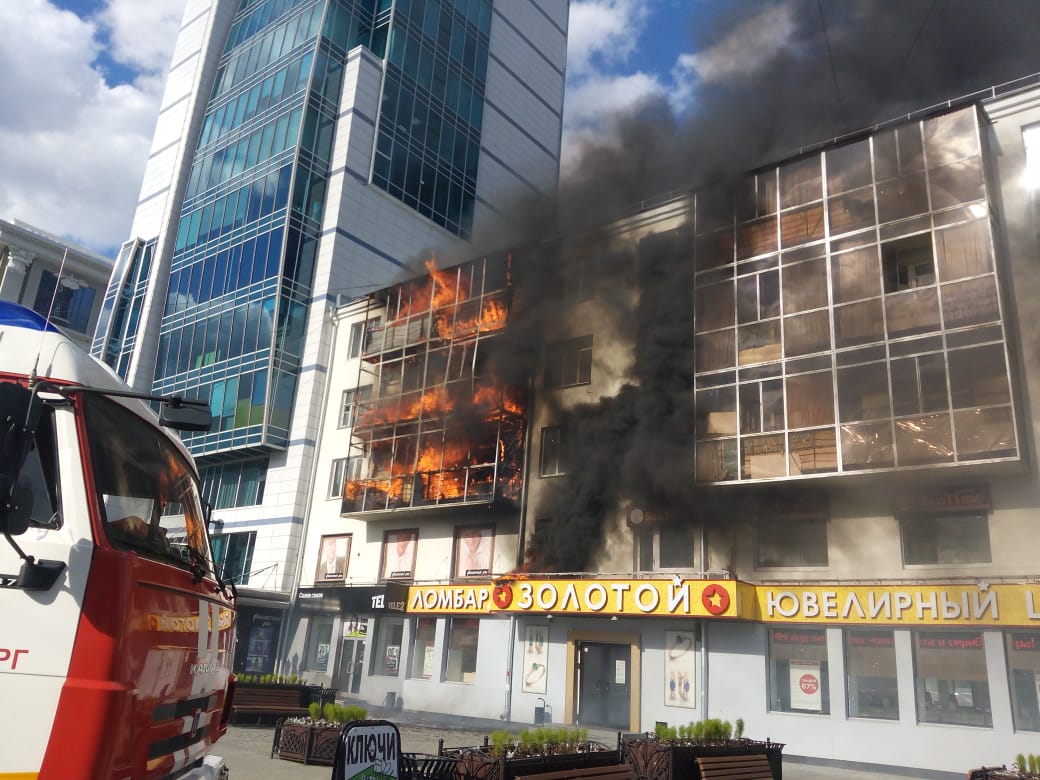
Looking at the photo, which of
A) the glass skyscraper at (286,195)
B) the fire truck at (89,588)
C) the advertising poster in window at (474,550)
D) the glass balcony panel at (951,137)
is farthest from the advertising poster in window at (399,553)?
the fire truck at (89,588)

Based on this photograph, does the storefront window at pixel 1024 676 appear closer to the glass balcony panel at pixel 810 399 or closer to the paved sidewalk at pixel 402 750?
the paved sidewalk at pixel 402 750

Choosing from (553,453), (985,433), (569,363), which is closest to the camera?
(985,433)

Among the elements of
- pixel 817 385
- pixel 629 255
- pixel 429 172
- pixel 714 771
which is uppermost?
pixel 429 172

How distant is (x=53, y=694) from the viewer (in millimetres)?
3457

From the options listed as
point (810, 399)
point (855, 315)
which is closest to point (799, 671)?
point (810, 399)

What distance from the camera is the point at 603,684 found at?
2302 cm

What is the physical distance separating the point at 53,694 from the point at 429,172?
139 feet

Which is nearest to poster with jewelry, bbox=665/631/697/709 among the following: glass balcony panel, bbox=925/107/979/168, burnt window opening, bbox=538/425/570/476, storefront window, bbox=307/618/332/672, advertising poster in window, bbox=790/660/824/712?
advertising poster in window, bbox=790/660/824/712

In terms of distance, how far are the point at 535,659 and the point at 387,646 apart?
731cm

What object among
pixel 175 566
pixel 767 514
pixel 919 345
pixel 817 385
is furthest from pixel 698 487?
pixel 175 566

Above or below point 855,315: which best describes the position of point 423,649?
below

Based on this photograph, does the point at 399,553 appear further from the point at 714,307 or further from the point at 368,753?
the point at 368,753

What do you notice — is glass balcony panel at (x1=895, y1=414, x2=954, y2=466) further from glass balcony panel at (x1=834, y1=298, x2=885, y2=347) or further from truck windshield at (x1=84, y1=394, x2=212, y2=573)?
truck windshield at (x1=84, y1=394, x2=212, y2=573)

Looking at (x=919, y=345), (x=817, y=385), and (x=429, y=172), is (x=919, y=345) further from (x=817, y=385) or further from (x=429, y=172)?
(x=429, y=172)
